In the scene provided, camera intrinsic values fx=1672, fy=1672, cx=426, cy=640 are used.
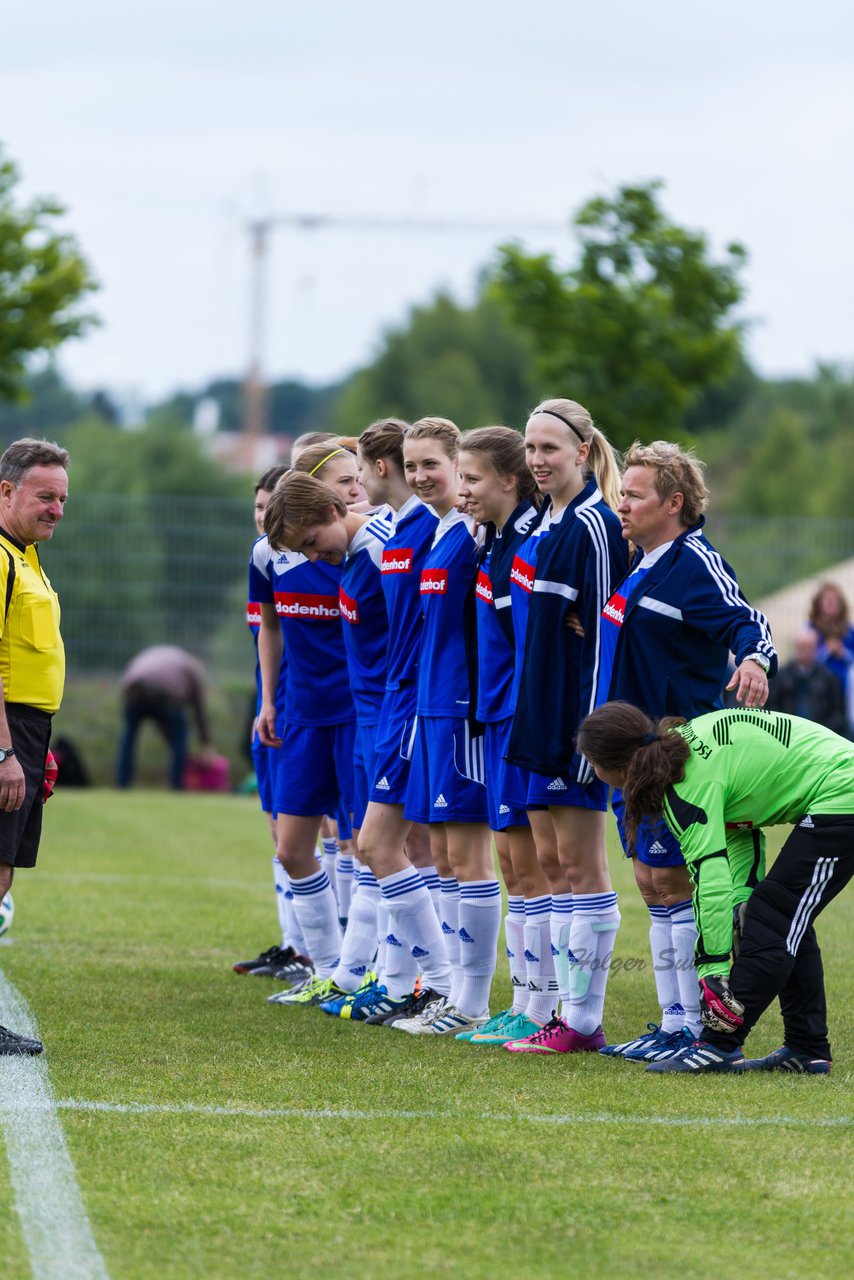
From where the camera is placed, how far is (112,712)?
790 inches

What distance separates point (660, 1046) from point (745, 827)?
79 centimetres

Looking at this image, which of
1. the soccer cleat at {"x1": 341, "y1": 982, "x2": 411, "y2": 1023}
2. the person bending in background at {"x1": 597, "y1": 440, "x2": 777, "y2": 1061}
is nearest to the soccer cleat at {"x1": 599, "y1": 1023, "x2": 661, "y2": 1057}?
the person bending in background at {"x1": 597, "y1": 440, "x2": 777, "y2": 1061}

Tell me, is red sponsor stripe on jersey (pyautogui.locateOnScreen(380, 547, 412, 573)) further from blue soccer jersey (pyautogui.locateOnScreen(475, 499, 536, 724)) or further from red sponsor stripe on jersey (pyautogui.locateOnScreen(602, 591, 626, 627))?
red sponsor stripe on jersey (pyautogui.locateOnScreen(602, 591, 626, 627))

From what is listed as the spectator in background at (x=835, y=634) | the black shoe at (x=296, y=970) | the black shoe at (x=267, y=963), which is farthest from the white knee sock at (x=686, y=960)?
the spectator in background at (x=835, y=634)

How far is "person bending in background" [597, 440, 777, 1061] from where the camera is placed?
213 inches

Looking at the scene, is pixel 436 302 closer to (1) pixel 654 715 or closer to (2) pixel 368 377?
(2) pixel 368 377

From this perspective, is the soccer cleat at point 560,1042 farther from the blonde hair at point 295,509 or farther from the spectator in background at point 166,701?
the spectator in background at point 166,701

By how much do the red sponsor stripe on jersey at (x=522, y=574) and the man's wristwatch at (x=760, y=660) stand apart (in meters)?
0.86

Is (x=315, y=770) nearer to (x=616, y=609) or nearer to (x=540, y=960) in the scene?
(x=540, y=960)

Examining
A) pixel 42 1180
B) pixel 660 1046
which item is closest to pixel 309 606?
pixel 660 1046

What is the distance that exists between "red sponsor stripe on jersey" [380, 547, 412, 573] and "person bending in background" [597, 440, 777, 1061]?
95 centimetres

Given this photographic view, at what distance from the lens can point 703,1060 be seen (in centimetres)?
532

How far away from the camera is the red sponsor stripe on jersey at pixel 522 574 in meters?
5.73

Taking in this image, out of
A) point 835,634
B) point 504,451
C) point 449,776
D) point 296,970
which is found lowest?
point 296,970
